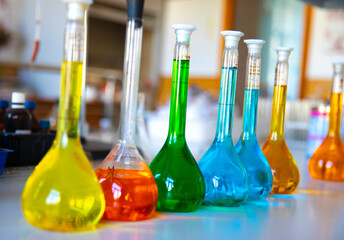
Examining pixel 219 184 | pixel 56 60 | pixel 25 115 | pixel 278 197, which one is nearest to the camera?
pixel 219 184

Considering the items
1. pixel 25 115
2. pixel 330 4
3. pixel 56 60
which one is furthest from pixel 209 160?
pixel 56 60

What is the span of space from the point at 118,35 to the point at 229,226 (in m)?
5.30

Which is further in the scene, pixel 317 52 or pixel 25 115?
pixel 317 52

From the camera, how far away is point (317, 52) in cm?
552

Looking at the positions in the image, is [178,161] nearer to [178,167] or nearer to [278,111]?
[178,167]

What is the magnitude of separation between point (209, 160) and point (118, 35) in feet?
17.1

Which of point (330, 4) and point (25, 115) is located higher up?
point (330, 4)

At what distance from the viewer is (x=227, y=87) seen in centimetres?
48

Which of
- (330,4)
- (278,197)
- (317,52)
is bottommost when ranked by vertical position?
(278,197)

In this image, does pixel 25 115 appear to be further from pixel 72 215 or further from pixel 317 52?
pixel 317 52

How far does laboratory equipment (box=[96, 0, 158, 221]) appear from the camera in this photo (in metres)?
0.39

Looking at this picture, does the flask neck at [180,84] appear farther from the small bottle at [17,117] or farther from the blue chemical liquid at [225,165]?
the small bottle at [17,117]

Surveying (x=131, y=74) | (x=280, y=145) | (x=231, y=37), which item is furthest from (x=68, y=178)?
(x=280, y=145)

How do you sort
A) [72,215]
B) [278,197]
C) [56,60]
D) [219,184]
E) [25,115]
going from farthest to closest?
[56,60] < [25,115] < [278,197] < [219,184] < [72,215]
